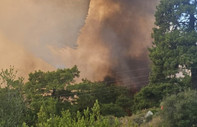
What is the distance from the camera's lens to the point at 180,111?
79.5 feet

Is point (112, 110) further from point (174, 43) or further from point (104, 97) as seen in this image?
point (174, 43)

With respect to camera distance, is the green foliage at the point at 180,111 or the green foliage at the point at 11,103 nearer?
the green foliage at the point at 11,103

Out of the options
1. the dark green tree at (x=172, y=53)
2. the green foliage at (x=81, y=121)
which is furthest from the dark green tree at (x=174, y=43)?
the green foliage at (x=81, y=121)

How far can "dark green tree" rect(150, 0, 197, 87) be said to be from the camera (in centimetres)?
3456

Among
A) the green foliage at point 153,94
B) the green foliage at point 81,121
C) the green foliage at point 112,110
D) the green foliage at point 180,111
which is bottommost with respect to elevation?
the green foliage at point 81,121

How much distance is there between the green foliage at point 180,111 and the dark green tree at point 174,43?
911 cm

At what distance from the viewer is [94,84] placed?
4150 cm

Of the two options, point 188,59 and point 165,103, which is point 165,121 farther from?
point 188,59

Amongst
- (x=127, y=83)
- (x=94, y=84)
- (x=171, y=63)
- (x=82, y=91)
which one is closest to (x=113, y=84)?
(x=127, y=83)

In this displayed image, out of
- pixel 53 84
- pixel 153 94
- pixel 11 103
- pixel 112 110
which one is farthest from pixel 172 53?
pixel 11 103

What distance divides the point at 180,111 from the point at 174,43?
13.4m

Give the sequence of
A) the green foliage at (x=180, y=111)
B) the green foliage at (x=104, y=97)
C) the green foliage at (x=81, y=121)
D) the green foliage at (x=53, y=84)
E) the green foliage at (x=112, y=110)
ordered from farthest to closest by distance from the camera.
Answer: the green foliage at (x=112, y=110) → the green foliage at (x=104, y=97) → the green foliage at (x=53, y=84) → the green foliage at (x=180, y=111) → the green foliage at (x=81, y=121)

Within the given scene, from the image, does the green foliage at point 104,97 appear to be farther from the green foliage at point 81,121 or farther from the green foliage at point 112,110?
the green foliage at point 81,121

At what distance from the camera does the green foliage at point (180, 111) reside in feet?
79.2
